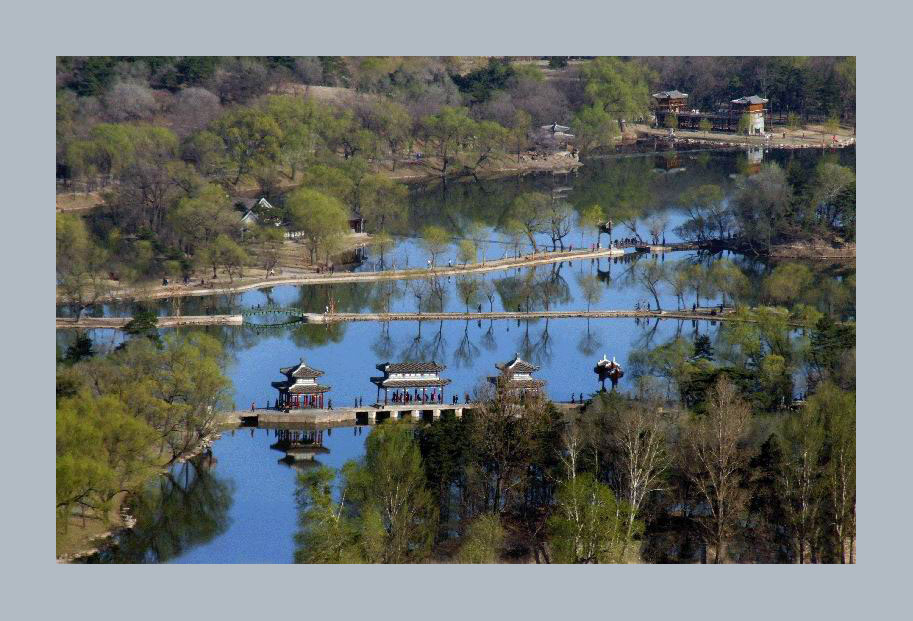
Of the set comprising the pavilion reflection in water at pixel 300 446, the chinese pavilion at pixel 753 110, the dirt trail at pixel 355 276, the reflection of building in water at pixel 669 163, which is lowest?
the pavilion reflection in water at pixel 300 446

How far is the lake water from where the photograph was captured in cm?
2464

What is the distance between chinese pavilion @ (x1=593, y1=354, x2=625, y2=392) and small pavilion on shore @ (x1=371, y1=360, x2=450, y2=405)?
2.49 metres

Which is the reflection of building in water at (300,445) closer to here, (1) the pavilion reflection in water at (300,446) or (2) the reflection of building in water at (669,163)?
(1) the pavilion reflection in water at (300,446)

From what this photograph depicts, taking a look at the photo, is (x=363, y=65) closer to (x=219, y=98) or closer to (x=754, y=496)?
(x=219, y=98)

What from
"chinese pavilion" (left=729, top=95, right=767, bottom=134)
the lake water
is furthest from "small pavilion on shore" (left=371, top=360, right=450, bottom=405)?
"chinese pavilion" (left=729, top=95, right=767, bottom=134)

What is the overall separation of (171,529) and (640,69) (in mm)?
37292

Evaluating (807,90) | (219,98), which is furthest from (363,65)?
(807,90)

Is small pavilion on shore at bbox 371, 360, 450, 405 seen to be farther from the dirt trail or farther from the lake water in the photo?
the dirt trail

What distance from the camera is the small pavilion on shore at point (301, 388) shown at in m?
29.0

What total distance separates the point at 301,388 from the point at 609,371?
476 centimetres

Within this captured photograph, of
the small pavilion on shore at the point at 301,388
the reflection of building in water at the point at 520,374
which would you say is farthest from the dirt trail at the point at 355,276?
the reflection of building in water at the point at 520,374

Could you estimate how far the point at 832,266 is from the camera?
3938cm

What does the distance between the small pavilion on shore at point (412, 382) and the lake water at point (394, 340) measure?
33cm

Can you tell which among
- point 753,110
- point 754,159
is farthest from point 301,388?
point 753,110
